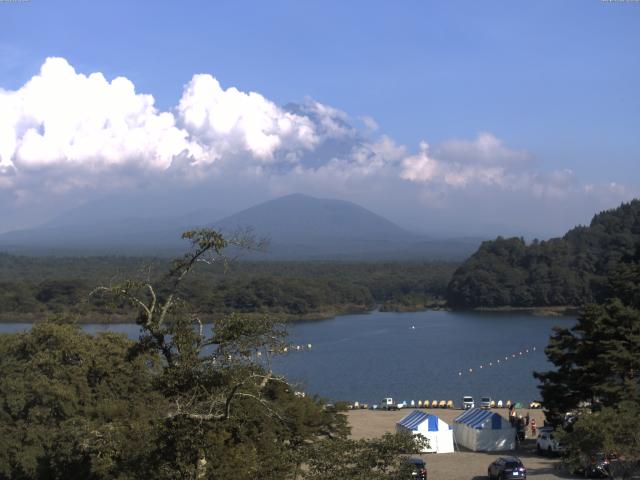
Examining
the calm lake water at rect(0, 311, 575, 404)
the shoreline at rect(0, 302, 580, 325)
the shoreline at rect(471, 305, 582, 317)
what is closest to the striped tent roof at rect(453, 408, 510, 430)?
the calm lake water at rect(0, 311, 575, 404)

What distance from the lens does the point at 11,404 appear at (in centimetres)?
1389

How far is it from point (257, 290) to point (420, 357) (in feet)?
72.7

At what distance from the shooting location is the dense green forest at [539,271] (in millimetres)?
65125

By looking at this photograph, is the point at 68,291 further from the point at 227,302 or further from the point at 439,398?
the point at 439,398

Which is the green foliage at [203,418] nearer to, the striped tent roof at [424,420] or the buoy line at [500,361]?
the striped tent roof at [424,420]

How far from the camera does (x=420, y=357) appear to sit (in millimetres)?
39906

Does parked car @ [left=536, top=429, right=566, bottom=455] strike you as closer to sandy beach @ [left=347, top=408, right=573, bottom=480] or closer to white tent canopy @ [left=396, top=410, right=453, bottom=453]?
sandy beach @ [left=347, top=408, right=573, bottom=480]

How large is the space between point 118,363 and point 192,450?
365 inches

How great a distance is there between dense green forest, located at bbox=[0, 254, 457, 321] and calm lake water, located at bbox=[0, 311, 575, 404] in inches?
127

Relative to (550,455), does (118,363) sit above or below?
above

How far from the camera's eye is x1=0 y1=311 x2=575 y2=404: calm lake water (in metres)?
30.8

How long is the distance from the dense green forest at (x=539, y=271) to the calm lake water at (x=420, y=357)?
17.4 ft

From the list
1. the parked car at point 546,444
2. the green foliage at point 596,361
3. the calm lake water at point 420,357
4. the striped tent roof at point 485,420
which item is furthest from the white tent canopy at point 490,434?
the calm lake water at point 420,357

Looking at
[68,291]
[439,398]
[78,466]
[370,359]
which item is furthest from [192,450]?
[68,291]
